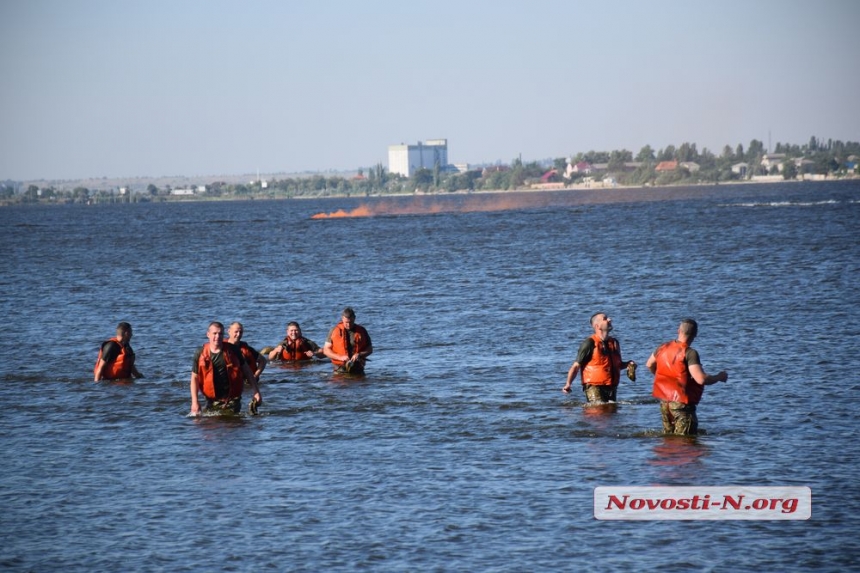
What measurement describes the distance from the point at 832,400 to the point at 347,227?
12031 cm

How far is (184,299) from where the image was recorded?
1998 inches

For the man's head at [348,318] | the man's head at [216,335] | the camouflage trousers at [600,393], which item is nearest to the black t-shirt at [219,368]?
Answer: the man's head at [216,335]

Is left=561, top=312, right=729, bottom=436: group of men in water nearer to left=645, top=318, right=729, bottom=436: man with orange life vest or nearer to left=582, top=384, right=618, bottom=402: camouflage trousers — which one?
left=645, top=318, right=729, bottom=436: man with orange life vest

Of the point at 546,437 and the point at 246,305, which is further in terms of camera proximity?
the point at 246,305

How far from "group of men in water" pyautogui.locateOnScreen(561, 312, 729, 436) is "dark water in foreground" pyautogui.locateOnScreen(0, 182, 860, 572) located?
469mm

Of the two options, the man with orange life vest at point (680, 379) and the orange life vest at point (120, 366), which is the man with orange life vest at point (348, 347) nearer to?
the orange life vest at point (120, 366)

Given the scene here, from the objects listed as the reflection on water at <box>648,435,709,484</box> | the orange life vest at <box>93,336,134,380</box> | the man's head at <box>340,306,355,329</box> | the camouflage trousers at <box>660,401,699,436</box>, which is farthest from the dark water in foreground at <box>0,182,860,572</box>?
the man's head at <box>340,306,355,329</box>

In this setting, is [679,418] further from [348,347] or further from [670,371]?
[348,347]

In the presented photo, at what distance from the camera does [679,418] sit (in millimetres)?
19141

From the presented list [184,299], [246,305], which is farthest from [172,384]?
[184,299]

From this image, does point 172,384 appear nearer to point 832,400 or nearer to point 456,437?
point 456,437

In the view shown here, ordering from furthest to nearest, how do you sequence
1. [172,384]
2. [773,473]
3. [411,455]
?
[172,384], [411,455], [773,473]

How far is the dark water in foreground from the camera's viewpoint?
564 inches

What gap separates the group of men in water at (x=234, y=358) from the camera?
813 inches
